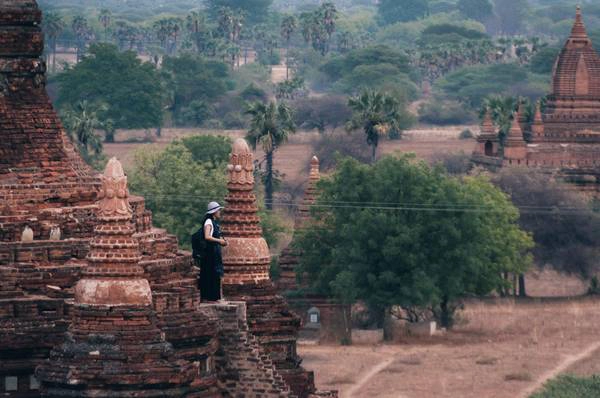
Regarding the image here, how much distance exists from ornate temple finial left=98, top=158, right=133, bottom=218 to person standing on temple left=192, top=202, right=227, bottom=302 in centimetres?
330

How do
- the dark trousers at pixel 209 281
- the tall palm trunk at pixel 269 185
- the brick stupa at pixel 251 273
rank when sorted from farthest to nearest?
the tall palm trunk at pixel 269 185, the brick stupa at pixel 251 273, the dark trousers at pixel 209 281

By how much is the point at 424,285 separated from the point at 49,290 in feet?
126

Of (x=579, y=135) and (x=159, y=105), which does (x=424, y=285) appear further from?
(x=159, y=105)

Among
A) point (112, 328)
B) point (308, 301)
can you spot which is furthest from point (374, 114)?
point (112, 328)

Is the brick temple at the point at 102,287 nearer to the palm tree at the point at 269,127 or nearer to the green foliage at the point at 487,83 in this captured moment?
the palm tree at the point at 269,127

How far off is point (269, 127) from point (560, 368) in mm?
27709

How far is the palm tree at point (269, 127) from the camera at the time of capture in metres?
91.3

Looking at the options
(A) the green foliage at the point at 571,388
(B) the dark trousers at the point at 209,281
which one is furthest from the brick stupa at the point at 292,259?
(B) the dark trousers at the point at 209,281

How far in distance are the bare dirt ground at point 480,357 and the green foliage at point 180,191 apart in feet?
19.4

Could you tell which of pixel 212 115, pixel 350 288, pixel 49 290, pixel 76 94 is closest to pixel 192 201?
pixel 350 288

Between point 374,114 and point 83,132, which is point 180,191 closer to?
point 83,132

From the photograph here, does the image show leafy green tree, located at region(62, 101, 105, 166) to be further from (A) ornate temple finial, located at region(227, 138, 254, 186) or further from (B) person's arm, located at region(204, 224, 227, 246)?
(B) person's arm, located at region(204, 224, 227, 246)

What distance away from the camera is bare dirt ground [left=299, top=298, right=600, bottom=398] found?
61469 millimetres

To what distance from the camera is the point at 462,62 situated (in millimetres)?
186500
